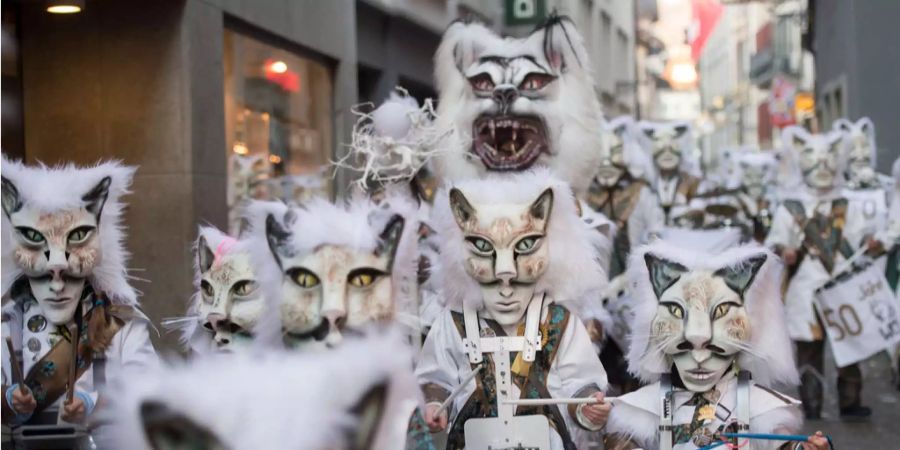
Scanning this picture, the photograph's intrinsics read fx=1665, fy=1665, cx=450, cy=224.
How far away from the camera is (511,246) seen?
7.11m

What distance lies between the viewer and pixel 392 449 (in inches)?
205

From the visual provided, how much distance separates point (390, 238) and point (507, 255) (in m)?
1.40

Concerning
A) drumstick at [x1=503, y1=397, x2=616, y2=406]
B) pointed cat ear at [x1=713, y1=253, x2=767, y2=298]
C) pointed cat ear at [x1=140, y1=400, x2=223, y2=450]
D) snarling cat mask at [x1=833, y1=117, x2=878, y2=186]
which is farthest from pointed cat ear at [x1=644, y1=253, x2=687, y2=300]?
snarling cat mask at [x1=833, y1=117, x2=878, y2=186]

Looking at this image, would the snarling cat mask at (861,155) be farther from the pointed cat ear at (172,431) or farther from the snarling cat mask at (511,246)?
the pointed cat ear at (172,431)

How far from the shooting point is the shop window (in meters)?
14.6

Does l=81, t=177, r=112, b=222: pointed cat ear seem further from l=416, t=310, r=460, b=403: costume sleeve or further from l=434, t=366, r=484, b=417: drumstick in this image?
l=434, t=366, r=484, b=417: drumstick

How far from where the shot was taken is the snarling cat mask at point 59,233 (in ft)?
23.4

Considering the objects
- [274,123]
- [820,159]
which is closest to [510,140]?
[820,159]

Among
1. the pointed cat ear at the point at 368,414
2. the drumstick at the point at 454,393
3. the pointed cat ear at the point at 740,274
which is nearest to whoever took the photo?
the pointed cat ear at the point at 368,414

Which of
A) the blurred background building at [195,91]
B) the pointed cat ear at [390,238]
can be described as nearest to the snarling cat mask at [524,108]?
the blurred background building at [195,91]

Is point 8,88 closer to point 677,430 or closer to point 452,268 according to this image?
point 452,268

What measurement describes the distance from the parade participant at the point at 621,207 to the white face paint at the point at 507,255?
14.2 feet

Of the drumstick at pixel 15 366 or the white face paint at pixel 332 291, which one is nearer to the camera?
the white face paint at pixel 332 291

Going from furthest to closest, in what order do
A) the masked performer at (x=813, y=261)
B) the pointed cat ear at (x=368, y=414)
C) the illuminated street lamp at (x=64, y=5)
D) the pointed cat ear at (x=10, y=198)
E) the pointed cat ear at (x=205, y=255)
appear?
the masked performer at (x=813, y=261), the illuminated street lamp at (x=64, y=5), the pointed cat ear at (x=205, y=255), the pointed cat ear at (x=10, y=198), the pointed cat ear at (x=368, y=414)
